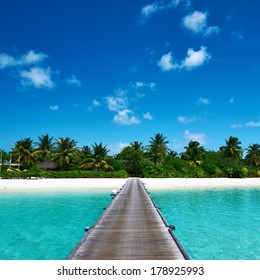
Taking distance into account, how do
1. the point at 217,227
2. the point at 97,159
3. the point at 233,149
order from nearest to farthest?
the point at 217,227 < the point at 97,159 < the point at 233,149

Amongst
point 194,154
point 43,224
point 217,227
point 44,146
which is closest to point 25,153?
point 44,146

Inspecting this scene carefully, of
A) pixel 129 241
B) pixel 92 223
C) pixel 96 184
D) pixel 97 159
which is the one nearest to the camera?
pixel 129 241

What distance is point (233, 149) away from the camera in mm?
57969

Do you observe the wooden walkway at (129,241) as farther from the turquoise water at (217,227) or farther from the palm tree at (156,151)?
the palm tree at (156,151)

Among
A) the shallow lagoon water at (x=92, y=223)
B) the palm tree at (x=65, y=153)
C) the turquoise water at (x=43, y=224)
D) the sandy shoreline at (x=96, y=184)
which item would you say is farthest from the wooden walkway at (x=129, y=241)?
the palm tree at (x=65, y=153)

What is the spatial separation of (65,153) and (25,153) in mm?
8838

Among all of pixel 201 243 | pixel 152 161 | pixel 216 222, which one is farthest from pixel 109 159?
pixel 201 243

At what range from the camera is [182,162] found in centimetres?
4612

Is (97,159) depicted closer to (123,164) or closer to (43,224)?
(123,164)

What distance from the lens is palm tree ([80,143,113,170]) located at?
150 ft

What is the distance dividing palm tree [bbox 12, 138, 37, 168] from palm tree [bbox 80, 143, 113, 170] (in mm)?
11394

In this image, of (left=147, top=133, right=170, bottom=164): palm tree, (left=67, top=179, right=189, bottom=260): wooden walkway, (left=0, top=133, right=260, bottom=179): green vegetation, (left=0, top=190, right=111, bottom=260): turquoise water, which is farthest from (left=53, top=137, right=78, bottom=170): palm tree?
(left=67, top=179, right=189, bottom=260): wooden walkway
